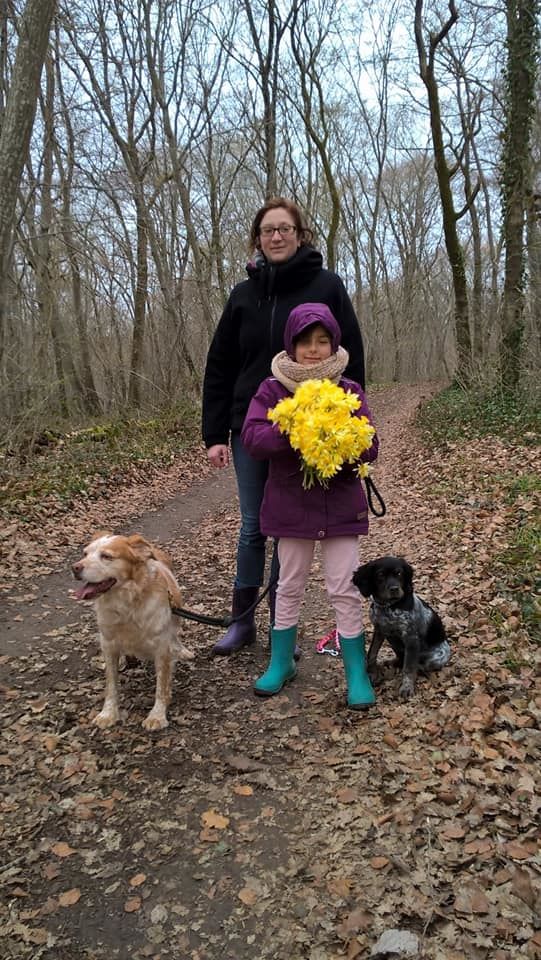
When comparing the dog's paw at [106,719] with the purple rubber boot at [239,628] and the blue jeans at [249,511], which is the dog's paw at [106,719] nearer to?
the purple rubber boot at [239,628]

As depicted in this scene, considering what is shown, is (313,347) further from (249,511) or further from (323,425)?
(249,511)

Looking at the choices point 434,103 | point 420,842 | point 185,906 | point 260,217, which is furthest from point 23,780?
point 434,103

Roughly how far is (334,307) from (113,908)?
11.3ft

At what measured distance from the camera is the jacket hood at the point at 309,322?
336 cm

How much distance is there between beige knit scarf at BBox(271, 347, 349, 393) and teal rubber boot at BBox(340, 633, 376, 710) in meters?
1.65

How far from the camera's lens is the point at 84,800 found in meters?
3.21

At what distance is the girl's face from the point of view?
3.45 metres

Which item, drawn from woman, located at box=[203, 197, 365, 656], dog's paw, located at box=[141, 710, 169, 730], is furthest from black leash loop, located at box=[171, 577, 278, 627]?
dog's paw, located at box=[141, 710, 169, 730]

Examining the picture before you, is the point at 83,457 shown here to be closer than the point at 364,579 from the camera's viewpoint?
No

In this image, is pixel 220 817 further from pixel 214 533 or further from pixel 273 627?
pixel 214 533

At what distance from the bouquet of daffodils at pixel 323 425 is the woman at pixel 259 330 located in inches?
26.0

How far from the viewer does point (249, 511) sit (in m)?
4.25

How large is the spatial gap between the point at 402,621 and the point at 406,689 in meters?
0.44

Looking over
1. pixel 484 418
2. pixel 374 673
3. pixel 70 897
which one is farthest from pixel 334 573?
pixel 484 418
